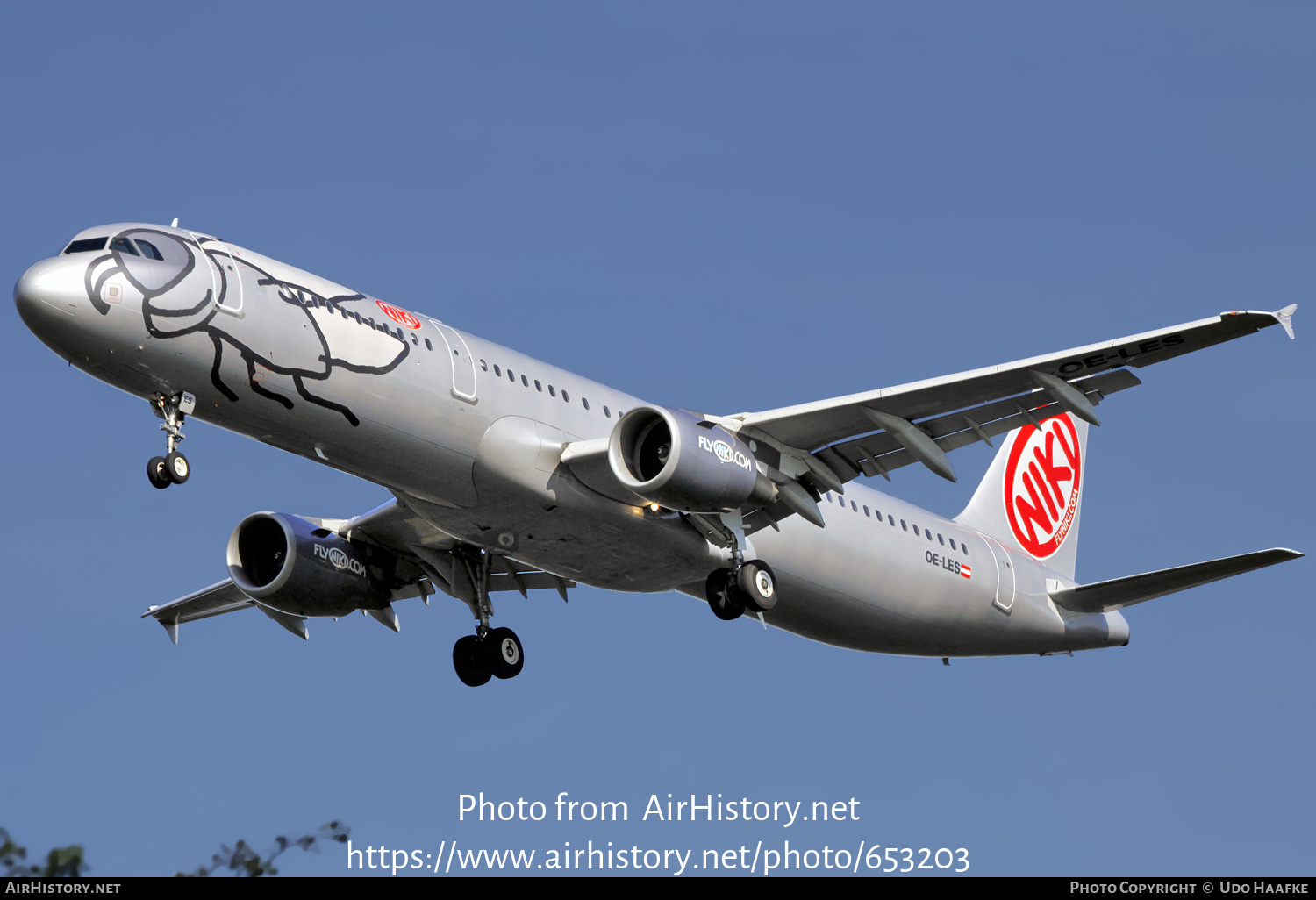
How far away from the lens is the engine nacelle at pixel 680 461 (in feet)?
90.5

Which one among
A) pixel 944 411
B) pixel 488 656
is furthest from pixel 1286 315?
pixel 488 656

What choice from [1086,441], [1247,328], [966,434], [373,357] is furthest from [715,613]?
[1086,441]

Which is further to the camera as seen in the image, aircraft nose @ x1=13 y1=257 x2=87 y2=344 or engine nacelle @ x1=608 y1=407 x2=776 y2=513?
engine nacelle @ x1=608 y1=407 x2=776 y2=513

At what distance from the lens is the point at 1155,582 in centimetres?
3362

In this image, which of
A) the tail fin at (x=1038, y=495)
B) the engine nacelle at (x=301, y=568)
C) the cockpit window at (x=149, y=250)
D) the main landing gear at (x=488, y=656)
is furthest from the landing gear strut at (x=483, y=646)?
the tail fin at (x=1038, y=495)

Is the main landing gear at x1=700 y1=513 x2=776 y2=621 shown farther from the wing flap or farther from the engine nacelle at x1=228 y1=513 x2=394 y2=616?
the wing flap

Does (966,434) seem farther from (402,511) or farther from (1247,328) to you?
(402,511)

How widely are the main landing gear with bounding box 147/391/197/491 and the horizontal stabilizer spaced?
58.9 ft

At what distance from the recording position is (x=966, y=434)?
29.6m

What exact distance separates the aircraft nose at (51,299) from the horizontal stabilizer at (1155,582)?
19722 mm

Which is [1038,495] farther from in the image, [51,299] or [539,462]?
[51,299]

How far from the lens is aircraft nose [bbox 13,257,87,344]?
24.6 meters

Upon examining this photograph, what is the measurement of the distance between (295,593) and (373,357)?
7351 mm

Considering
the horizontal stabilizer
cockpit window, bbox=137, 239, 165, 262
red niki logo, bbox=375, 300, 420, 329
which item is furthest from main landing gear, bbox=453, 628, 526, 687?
the horizontal stabilizer
